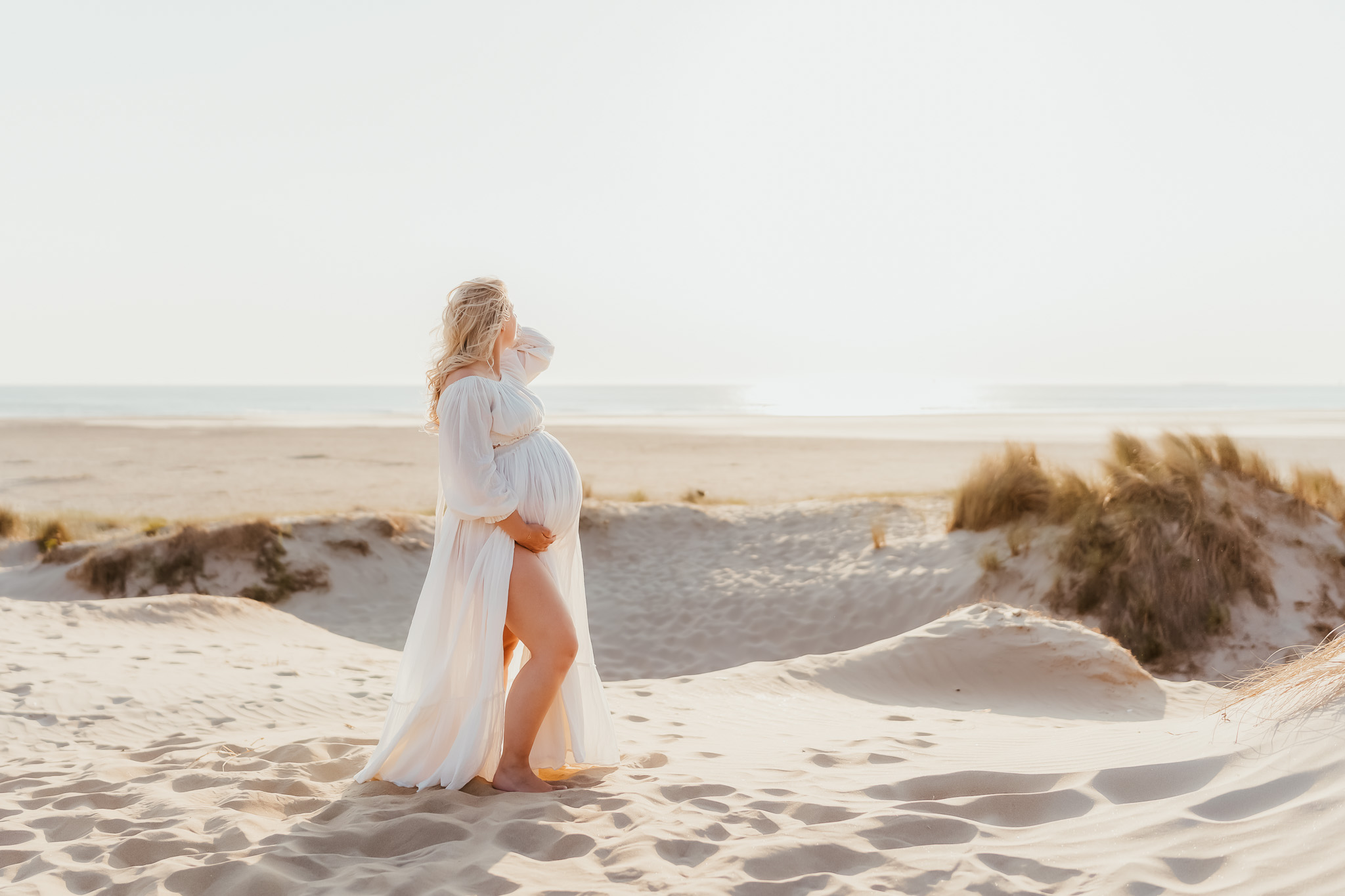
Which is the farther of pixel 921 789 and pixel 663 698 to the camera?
pixel 663 698

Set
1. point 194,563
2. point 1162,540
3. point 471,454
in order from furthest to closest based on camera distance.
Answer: point 194,563 → point 1162,540 → point 471,454

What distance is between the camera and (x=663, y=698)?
5.91m

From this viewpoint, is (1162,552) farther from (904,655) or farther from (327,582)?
(327,582)

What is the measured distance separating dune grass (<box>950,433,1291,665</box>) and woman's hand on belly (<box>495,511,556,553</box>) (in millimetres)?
6516

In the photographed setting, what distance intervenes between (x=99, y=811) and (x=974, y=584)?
7650mm

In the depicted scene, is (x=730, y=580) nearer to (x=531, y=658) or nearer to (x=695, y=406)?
(x=531, y=658)

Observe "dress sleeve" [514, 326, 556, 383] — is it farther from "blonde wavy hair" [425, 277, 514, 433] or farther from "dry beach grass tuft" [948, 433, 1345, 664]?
"dry beach grass tuft" [948, 433, 1345, 664]

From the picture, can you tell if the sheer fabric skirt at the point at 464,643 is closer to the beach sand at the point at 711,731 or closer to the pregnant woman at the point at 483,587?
the pregnant woman at the point at 483,587

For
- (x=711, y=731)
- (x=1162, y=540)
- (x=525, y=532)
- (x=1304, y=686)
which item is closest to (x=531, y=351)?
(x=525, y=532)

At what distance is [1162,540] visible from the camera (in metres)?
8.31

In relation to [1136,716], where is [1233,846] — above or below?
above

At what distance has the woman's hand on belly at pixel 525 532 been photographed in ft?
11.1

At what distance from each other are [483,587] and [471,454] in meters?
0.53

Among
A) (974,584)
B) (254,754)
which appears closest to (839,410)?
(974,584)
